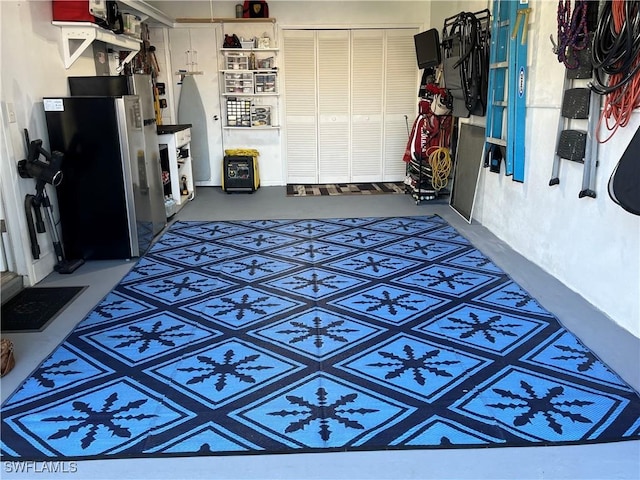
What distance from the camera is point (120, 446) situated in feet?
7.15

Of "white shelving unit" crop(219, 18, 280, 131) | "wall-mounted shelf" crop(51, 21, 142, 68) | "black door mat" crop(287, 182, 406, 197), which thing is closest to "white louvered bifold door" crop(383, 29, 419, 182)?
"black door mat" crop(287, 182, 406, 197)

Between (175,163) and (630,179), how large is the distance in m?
4.98

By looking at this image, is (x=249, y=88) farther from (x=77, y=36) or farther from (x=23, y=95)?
(x=23, y=95)

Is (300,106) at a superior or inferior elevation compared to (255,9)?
inferior

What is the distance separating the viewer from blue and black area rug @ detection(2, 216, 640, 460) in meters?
2.24

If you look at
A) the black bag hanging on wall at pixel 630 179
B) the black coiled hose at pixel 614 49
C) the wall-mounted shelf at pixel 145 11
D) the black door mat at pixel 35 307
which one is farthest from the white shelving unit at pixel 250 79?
the black bag hanging on wall at pixel 630 179

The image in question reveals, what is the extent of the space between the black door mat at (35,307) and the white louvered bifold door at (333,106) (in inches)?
188

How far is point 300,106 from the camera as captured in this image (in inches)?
306

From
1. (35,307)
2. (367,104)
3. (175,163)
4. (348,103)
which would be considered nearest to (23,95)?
(35,307)

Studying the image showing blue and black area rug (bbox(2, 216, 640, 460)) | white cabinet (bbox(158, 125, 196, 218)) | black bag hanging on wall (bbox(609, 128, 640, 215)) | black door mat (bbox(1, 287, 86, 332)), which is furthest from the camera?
white cabinet (bbox(158, 125, 196, 218))

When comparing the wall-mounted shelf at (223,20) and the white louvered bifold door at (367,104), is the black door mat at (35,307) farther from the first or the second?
the white louvered bifold door at (367,104)
